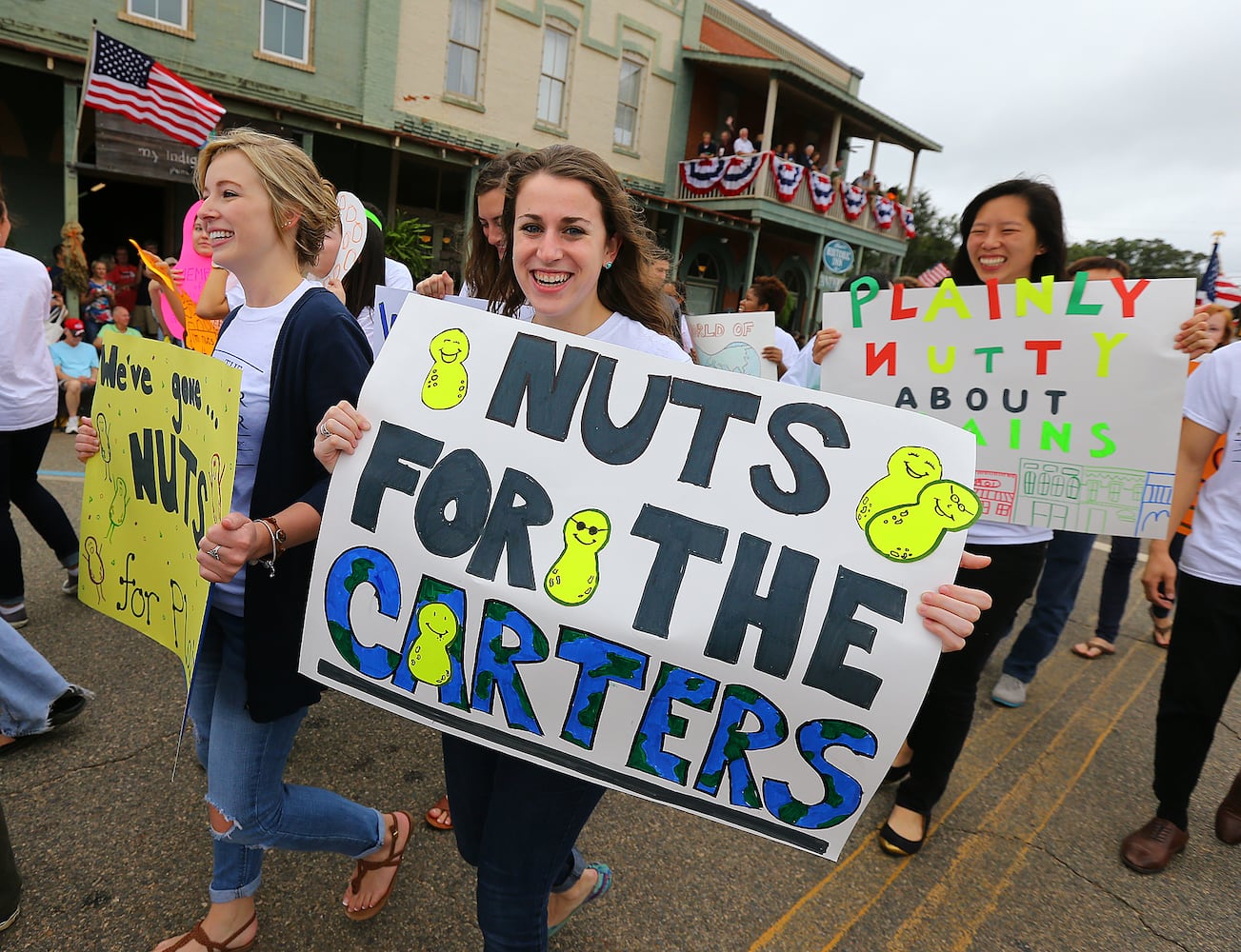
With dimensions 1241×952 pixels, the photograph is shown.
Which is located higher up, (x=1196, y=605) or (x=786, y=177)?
(x=786, y=177)

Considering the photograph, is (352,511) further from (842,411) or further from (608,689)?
(842,411)

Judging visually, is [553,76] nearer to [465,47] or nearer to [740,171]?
[465,47]

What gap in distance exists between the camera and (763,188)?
1588 centimetres

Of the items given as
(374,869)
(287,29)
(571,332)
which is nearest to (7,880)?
(374,869)

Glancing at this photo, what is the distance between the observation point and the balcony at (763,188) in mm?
15883

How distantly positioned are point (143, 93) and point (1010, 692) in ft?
30.6

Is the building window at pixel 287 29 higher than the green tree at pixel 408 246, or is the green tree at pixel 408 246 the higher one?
the building window at pixel 287 29

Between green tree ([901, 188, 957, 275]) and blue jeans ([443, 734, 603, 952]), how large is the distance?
38186mm

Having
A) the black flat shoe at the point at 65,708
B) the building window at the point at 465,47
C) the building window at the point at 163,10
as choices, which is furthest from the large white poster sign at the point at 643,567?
the building window at the point at 465,47

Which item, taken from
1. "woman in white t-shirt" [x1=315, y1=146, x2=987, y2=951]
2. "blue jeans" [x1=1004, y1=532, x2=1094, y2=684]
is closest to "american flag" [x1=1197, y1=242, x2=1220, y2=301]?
"blue jeans" [x1=1004, y1=532, x2=1094, y2=684]

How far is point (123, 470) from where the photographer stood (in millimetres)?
1896

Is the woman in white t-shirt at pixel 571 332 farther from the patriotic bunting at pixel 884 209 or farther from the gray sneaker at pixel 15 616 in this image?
the patriotic bunting at pixel 884 209

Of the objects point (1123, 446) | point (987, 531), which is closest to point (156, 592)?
point (987, 531)

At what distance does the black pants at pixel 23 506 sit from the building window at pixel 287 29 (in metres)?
9.50
